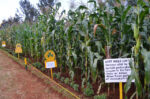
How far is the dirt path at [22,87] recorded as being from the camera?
10.1ft

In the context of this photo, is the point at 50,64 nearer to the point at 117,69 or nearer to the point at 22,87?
the point at 22,87

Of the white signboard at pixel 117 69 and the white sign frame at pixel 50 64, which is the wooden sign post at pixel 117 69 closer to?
the white signboard at pixel 117 69

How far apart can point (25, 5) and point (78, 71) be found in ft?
89.8

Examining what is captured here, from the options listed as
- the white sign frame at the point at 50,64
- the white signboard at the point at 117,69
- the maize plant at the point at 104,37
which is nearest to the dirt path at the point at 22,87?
the white sign frame at the point at 50,64

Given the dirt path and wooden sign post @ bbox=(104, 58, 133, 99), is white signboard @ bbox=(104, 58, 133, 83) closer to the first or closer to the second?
wooden sign post @ bbox=(104, 58, 133, 99)

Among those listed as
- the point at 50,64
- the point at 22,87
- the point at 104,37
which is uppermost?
the point at 104,37

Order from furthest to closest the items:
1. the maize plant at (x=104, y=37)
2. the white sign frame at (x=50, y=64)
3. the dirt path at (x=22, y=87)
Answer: the white sign frame at (x=50, y=64) < the dirt path at (x=22, y=87) < the maize plant at (x=104, y=37)

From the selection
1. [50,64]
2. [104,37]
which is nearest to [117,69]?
[104,37]

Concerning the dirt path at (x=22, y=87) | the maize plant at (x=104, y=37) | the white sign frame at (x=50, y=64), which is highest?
the maize plant at (x=104, y=37)

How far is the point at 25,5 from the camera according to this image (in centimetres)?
2747

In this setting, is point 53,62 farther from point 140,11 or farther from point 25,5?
point 25,5

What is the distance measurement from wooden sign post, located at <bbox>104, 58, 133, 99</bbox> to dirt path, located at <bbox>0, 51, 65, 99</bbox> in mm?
1332

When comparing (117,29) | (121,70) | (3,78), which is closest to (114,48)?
(117,29)

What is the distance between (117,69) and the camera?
7.19 feet
